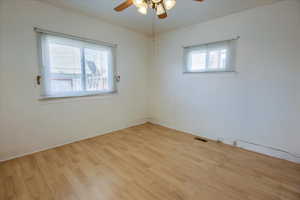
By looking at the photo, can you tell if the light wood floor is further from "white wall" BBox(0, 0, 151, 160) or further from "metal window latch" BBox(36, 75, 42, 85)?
"metal window latch" BBox(36, 75, 42, 85)

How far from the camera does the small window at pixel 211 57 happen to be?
2645 mm

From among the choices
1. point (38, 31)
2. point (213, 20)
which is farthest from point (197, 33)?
point (38, 31)

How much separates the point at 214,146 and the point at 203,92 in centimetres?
107

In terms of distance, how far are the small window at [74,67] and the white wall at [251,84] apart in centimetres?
159

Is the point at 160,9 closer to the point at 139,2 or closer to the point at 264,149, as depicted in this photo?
the point at 139,2

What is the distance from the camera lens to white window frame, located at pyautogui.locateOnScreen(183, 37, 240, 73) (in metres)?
2.61

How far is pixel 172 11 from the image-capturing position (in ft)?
8.32

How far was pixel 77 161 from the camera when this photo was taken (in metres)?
2.15

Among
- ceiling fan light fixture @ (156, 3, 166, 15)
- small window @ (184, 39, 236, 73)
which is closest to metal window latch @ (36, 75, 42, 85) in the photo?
ceiling fan light fixture @ (156, 3, 166, 15)

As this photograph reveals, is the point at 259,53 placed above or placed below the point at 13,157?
above

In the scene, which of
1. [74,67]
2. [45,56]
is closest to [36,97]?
[45,56]

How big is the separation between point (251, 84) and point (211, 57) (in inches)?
34.5

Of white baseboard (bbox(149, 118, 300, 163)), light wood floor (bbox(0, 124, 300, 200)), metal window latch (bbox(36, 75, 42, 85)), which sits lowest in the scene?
light wood floor (bbox(0, 124, 300, 200))

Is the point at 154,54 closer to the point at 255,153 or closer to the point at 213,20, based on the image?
the point at 213,20
